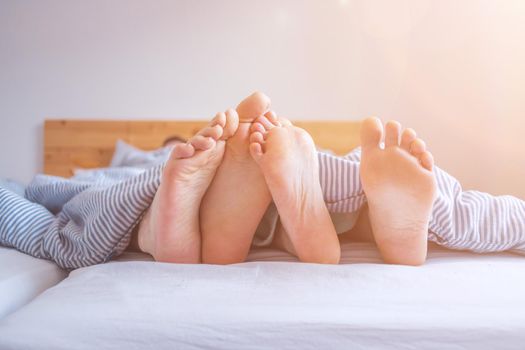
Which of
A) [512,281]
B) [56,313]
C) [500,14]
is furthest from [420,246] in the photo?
[500,14]

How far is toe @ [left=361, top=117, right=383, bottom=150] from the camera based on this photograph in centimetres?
71

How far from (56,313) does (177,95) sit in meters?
1.98

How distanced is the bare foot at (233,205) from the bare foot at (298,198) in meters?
0.03

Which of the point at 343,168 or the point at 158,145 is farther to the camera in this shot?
the point at 158,145

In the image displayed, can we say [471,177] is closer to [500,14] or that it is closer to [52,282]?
[500,14]

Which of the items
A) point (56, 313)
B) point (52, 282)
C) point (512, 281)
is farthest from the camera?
point (52, 282)

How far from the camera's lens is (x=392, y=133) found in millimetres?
706

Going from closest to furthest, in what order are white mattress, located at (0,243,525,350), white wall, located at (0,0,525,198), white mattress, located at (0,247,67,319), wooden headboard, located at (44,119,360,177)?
white mattress, located at (0,243,525,350) < white mattress, located at (0,247,67,319) < white wall, located at (0,0,525,198) < wooden headboard, located at (44,119,360,177)

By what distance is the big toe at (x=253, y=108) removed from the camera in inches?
31.2

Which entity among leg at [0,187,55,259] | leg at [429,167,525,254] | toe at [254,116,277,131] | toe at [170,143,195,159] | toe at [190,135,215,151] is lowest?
leg at [0,187,55,259]

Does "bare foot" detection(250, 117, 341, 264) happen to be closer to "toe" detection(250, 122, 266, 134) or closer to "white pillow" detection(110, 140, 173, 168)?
"toe" detection(250, 122, 266, 134)

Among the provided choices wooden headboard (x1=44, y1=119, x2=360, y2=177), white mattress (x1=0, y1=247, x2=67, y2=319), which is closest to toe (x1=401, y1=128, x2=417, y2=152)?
white mattress (x1=0, y1=247, x2=67, y2=319)

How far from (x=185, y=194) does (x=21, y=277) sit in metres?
0.26

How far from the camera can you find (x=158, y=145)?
91.0 inches
